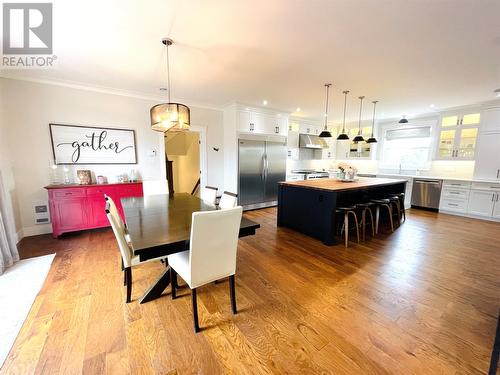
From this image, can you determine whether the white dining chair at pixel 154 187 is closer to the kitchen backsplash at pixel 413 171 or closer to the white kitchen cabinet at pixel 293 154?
the white kitchen cabinet at pixel 293 154

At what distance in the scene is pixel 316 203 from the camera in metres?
3.45

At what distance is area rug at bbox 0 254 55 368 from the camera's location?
61.9 inches

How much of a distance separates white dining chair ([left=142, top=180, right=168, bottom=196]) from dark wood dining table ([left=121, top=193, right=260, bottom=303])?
72cm

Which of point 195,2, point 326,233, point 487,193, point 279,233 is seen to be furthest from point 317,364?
point 487,193

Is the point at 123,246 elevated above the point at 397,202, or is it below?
above

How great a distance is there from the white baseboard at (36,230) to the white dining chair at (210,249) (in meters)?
3.35

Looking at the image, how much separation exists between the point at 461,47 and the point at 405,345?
3193 millimetres

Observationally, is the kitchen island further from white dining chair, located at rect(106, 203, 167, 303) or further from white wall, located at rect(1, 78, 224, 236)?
white wall, located at rect(1, 78, 224, 236)

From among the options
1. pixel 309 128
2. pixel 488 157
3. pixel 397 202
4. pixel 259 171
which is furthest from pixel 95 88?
pixel 488 157

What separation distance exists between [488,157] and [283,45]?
565 centimetres

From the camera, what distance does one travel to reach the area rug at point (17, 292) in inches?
61.9

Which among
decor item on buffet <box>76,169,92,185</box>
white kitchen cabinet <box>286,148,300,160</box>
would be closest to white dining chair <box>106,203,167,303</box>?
decor item on buffet <box>76,169,92,185</box>

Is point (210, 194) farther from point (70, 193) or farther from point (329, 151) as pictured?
point (329, 151)

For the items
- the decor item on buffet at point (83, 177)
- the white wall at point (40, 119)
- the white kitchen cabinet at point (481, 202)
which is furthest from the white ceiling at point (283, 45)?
the white kitchen cabinet at point (481, 202)
